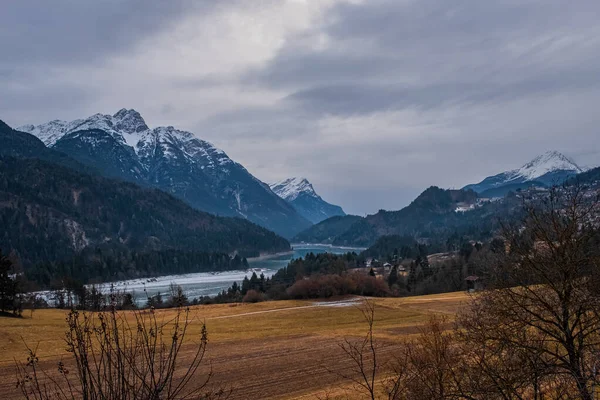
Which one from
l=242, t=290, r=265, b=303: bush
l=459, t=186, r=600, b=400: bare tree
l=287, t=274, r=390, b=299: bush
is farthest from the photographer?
l=242, t=290, r=265, b=303: bush

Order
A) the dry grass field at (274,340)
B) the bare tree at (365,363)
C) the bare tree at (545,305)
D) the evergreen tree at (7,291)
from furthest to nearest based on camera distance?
the evergreen tree at (7,291), the dry grass field at (274,340), the bare tree at (545,305), the bare tree at (365,363)

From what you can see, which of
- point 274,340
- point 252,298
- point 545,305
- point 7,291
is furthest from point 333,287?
point 545,305

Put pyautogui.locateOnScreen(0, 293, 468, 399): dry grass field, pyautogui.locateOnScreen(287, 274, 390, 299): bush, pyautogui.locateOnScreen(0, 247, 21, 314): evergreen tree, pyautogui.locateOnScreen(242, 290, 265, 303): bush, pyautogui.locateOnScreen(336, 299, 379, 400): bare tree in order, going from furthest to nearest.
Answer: pyautogui.locateOnScreen(242, 290, 265, 303): bush → pyautogui.locateOnScreen(287, 274, 390, 299): bush → pyautogui.locateOnScreen(0, 247, 21, 314): evergreen tree → pyautogui.locateOnScreen(0, 293, 468, 399): dry grass field → pyautogui.locateOnScreen(336, 299, 379, 400): bare tree

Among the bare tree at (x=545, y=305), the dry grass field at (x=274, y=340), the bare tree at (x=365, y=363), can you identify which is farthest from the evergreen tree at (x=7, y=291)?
the bare tree at (x=545, y=305)

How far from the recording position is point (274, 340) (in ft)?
132

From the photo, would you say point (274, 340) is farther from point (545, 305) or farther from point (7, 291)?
point (545, 305)

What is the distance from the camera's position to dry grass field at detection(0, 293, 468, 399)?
25.3 m

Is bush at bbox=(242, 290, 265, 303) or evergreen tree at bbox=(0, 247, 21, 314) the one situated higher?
evergreen tree at bbox=(0, 247, 21, 314)

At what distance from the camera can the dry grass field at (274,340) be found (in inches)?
996

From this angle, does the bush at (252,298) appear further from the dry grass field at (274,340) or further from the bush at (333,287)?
the dry grass field at (274,340)

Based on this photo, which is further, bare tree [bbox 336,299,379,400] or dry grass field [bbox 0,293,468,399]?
dry grass field [bbox 0,293,468,399]

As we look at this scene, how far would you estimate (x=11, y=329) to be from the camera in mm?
40156

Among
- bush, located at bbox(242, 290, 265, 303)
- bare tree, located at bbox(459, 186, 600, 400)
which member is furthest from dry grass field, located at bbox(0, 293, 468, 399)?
bush, located at bbox(242, 290, 265, 303)

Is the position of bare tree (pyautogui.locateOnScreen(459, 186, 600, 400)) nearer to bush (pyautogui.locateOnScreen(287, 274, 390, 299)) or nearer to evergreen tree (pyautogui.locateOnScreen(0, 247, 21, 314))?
evergreen tree (pyautogui.locateOnScreen(0, 247, 21, 314))
